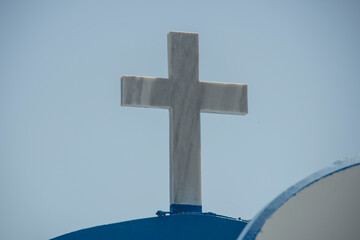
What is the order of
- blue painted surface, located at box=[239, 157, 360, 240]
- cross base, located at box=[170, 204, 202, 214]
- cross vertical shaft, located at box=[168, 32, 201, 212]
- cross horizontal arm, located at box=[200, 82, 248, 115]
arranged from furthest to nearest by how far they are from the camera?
cross horizontal arm, located at box=[200, 82, 248, 115], cross vertical shaft, located at box=[168, 32, 201, 212], cross base, located at box=[170, 204, 202, 214], blue painted surface, located at box=[239, 157, 360, 240]

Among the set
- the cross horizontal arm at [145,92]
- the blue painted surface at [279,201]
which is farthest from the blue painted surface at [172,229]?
the blue painted surface at [279,201]

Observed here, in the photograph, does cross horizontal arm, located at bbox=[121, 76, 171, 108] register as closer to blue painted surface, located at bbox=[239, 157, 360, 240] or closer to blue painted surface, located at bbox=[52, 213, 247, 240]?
blue painted surface, located at bbox=[52, 213, 247, 240]

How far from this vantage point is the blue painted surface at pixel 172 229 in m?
7.00

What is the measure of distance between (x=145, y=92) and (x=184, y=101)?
1.37ft

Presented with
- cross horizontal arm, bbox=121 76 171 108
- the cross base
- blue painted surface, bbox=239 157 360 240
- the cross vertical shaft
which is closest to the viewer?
blue painted surface, bbox=239 157 360 240

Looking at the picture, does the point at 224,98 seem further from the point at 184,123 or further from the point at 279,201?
the point at 279,201

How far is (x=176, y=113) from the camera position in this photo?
794 centimetres

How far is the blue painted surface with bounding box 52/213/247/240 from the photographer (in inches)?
275

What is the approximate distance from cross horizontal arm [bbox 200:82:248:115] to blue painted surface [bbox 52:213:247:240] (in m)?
1.43

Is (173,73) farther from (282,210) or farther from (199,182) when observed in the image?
(282,210)

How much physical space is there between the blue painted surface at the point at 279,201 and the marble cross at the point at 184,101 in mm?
3446

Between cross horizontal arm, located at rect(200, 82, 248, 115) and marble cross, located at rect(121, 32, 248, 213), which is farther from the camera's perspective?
cross horizontal arm, located at rect(200, 82, 248, 115)

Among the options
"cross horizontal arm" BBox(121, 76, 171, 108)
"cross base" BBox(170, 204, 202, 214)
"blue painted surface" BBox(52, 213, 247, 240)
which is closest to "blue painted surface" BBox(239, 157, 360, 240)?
"blue painted surface" BBox(52, 213, 247, 240)

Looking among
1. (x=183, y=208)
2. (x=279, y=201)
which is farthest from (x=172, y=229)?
(x=279, y=201)
